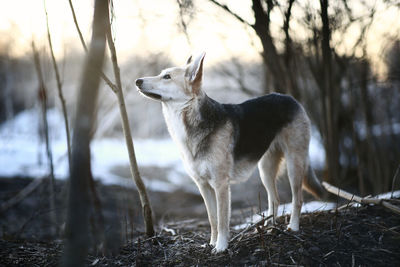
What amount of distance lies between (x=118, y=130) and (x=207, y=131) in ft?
56.6

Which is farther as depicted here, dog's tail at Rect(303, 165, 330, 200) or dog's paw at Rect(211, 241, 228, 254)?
dog's tail at Rect(303, 165, 330, 200)

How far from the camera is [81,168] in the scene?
235 centimetres

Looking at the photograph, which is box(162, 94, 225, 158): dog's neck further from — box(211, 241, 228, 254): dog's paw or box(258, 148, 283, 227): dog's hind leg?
box(258, 148, 283, 227): dog's hind leg

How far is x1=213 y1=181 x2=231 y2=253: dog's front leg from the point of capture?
4.13 metres

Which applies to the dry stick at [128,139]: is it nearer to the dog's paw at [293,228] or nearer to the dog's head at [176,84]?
the dog's head at [176,84]

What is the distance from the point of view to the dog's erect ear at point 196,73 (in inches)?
165

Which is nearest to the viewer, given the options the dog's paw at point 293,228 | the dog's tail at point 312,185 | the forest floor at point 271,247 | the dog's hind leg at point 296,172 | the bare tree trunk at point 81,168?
the bare tree trunk at point 81,168

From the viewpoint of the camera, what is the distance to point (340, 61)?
8.24 meters

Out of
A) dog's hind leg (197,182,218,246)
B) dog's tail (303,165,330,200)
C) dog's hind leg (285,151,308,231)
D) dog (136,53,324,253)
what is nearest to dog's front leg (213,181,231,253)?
dog (136,53,324,253)

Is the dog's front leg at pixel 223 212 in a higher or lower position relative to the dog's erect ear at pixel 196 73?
lower

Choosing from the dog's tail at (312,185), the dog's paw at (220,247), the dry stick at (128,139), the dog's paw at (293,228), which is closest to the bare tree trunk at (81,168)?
the dry stick at (128,139)

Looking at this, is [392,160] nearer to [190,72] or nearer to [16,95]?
[190,72]

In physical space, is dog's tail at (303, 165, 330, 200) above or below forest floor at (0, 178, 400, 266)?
above

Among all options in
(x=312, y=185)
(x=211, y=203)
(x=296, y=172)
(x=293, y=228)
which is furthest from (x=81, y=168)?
(x=312, y=185)
